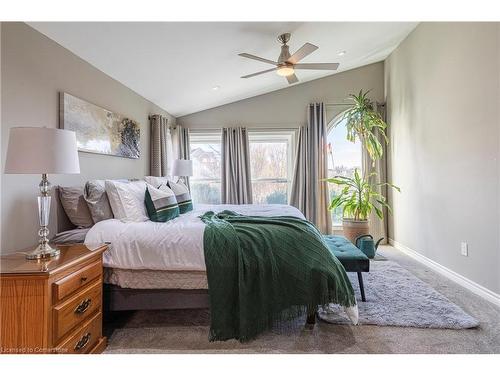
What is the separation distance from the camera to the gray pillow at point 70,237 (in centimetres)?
208

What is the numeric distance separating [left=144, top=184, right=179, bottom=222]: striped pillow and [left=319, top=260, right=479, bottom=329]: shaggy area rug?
1499 millimetres

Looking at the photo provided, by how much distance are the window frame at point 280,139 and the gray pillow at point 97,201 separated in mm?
3190

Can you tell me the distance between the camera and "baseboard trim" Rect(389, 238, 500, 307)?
2.50 metres

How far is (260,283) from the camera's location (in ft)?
6.08

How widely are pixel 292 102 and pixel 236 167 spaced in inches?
61.5

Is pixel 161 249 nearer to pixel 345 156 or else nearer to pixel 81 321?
pixel 81 321

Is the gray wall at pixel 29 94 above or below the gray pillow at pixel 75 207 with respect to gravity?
above

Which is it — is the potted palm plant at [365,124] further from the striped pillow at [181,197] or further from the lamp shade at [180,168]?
the striped pillow at [181,197]

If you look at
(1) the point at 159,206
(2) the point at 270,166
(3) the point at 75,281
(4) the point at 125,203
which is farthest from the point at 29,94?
(2) the point at 270,166

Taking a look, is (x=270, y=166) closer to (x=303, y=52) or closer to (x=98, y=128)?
(x=303, y=52)

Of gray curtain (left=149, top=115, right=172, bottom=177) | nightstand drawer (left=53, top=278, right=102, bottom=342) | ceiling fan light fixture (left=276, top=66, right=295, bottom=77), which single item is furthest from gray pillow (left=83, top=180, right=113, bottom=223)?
ceiling fan light fixture (left=276, top=66, right=295, bottom=77)

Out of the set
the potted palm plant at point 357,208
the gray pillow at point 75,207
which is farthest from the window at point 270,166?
the gray pillow at point 75,207
